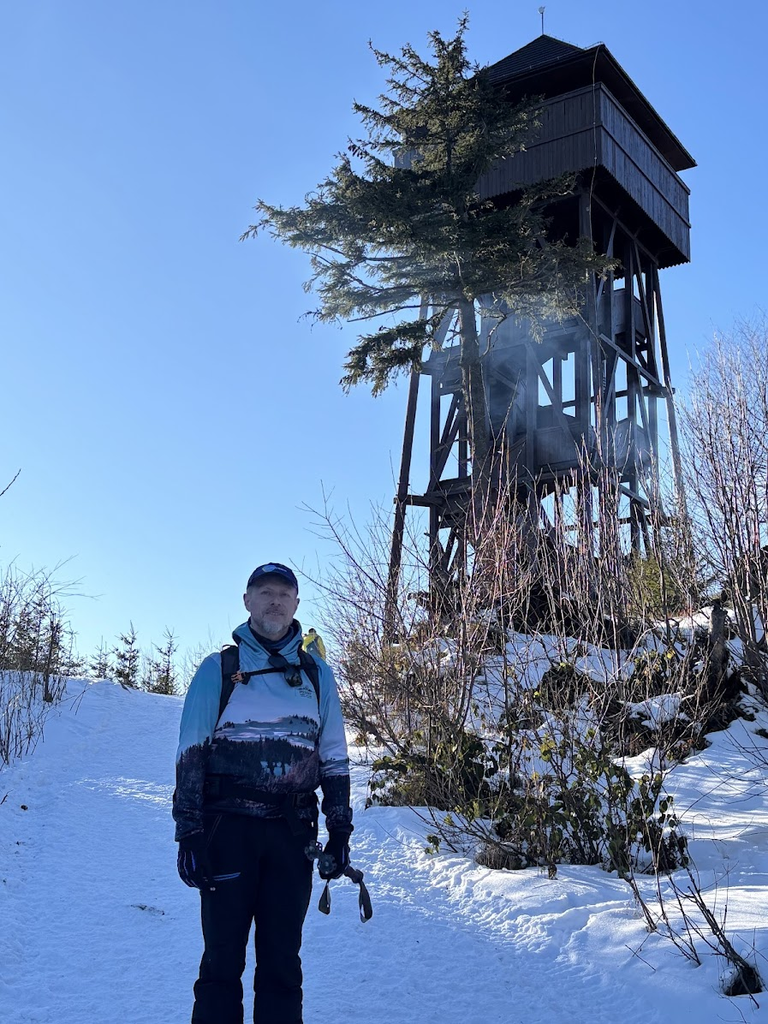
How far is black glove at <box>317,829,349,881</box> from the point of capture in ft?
11.8

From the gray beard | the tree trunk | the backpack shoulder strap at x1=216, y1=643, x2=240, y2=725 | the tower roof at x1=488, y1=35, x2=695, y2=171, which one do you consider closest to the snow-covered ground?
the backpack shoulder strap at x1=216, y1=643, x2=240, y2=725

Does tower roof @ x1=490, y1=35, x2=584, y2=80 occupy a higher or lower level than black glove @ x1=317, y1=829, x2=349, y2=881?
higher

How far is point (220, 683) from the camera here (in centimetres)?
371

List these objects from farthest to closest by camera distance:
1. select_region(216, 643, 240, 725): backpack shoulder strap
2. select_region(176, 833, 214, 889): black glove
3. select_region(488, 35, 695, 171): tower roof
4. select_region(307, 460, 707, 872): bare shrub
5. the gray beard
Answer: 1. select_region(488, 35, 695, 171): tower roof
2. select_region(307, 460, 707, 872): bare shrub
3. the gray beard
4. select_region(216, 643, 240, 725): backpack shoulder strap
5. select_region(176, 833, 214, 889): black glove

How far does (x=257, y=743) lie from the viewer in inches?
143

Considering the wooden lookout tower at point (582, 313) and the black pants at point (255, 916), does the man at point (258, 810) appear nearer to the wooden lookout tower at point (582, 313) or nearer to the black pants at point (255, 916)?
the black pants at point (255, 916)

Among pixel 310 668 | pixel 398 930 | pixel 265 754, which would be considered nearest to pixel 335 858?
pixel 265 754

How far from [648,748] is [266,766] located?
7.06 metres

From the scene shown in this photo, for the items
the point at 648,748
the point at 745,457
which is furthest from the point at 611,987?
the point at 648,748

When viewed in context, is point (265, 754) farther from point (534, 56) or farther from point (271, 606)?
point (534, 56)

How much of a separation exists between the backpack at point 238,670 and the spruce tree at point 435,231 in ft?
36.1

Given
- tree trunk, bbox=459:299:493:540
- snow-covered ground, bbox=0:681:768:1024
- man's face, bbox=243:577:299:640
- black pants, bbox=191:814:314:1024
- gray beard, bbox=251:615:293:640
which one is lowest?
snow-covered ground, bbox=0:681:768:1024

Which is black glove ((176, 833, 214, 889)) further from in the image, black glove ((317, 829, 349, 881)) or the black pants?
black glove ((317, 829, 349, 881))

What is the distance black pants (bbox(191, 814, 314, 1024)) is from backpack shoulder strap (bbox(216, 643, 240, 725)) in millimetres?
416
